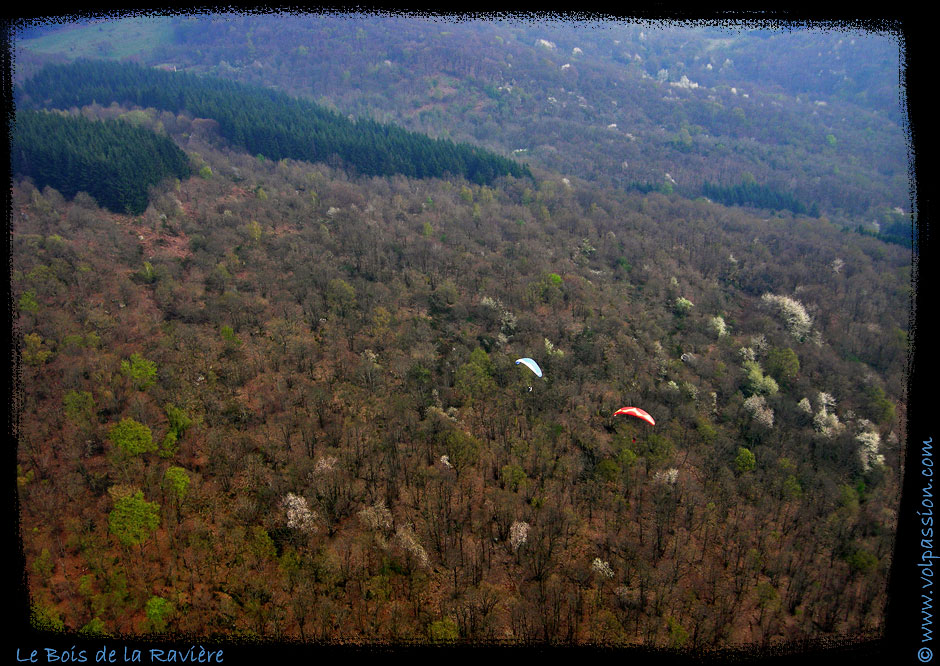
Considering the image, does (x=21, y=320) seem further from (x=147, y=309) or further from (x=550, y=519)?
(x=550, y=519)

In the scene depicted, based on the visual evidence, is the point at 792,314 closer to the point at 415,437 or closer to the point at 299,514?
the point at 415,437

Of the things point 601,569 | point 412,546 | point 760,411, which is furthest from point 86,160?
point 760,411

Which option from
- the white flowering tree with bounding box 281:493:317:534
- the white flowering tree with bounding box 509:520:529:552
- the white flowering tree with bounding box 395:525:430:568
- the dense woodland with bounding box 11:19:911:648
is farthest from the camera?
the white flowering tree with bounding box 509:520:529:552

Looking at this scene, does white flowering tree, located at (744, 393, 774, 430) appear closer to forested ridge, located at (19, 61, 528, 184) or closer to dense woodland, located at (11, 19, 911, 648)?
dense woodland, located at (11, 19, 911, 648)

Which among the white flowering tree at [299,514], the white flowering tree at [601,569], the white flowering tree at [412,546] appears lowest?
the white flowering tree at [601,569]

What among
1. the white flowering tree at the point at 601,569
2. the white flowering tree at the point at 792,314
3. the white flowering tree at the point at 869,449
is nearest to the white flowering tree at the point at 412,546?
the white flowering tree at the point at 601,569

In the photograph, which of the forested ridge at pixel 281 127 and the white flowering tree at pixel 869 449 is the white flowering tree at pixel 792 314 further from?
the forested ridge at pixel 281 127

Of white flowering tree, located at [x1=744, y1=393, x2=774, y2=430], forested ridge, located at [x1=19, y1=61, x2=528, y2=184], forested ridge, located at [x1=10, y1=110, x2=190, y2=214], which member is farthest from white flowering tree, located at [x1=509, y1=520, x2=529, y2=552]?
forested ridge, located at [x1=19, y1=61, x2=528, y2=184]

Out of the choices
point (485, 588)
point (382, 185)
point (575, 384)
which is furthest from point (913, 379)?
point (382, 185)

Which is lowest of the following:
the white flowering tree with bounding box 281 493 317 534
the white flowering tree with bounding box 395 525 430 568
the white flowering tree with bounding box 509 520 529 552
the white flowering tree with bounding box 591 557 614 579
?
the white flowering tree with bounding box 591 557 614 579
